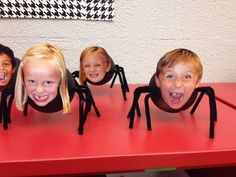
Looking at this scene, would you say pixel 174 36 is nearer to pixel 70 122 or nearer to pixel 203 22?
pixel 203 22

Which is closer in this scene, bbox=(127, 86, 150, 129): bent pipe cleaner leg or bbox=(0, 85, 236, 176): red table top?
bbox=(0, 85, 236, 176): red table top

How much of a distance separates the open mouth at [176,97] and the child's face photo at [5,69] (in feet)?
1.00

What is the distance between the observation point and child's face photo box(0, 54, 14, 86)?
53cm

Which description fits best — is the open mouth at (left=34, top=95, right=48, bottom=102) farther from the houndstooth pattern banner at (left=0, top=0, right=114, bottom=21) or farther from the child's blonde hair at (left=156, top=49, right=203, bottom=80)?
the houndstooth pattern banner at (left=0, top=0, right=114, bottom=21)

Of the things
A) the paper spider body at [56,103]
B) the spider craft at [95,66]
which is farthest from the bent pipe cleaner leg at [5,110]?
Answer: the spider craft at [95,66]

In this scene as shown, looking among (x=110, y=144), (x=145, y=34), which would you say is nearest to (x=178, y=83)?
(x=110, y=144)

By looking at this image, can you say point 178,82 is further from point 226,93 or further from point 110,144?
point 226,93

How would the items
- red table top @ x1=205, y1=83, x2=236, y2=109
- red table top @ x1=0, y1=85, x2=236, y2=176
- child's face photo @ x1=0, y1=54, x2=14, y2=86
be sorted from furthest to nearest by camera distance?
red table top @ x1=205, y1=83, x2=236, y2=109 → child's face photo @ x1=0, y1=54, x2=14, y2=86 → red table top @ x1=0, y1=85, x2=236, y2=176

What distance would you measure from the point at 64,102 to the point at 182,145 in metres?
0.21

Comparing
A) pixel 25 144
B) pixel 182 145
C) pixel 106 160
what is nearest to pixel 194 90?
pixel 182 145

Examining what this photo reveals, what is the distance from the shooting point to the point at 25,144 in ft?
1.54

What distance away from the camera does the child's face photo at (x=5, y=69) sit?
53cm

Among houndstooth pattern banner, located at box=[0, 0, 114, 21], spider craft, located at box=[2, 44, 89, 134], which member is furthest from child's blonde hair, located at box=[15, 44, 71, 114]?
houndstooth pattern banner, located at box=[0, 0, 114, 21]

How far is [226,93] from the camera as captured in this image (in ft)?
2.72
